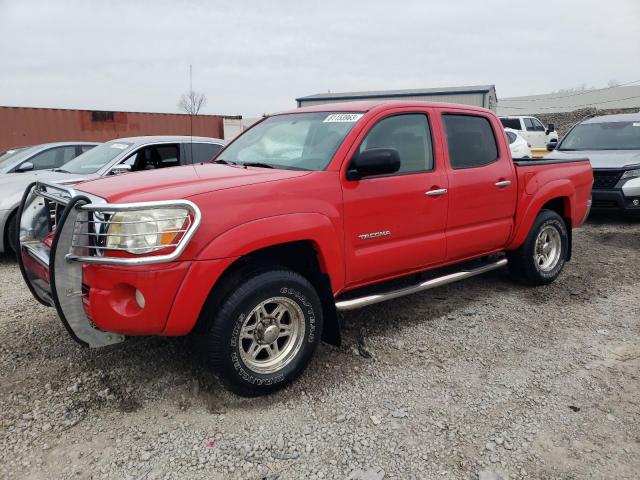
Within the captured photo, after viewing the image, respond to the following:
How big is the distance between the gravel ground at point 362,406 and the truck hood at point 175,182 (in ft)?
4.09

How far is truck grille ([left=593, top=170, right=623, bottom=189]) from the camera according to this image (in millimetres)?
7875

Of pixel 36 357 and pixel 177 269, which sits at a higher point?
pixel 177 269

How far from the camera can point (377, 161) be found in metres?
3.23

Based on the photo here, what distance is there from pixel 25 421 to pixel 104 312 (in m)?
0.82

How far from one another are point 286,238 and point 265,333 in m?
0.59

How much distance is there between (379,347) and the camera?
3826 mm

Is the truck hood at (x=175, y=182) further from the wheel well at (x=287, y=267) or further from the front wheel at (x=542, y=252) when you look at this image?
the front wheel at (x=542, y=252)

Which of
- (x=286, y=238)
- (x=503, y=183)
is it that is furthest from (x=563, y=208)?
(x=286, y=238)

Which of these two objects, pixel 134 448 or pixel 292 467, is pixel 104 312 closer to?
pixel 134 448

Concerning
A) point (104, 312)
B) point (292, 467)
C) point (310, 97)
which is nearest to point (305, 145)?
point (104, 312)

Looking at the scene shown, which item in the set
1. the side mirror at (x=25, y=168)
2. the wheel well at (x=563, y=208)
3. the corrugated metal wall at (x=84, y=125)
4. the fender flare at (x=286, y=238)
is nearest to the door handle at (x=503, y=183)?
the wheel well at (x=563, y=208)

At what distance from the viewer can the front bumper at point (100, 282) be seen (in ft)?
8.61

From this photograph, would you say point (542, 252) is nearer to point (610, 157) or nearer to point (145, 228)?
point (145, 228)

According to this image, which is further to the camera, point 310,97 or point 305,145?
point 310,97
